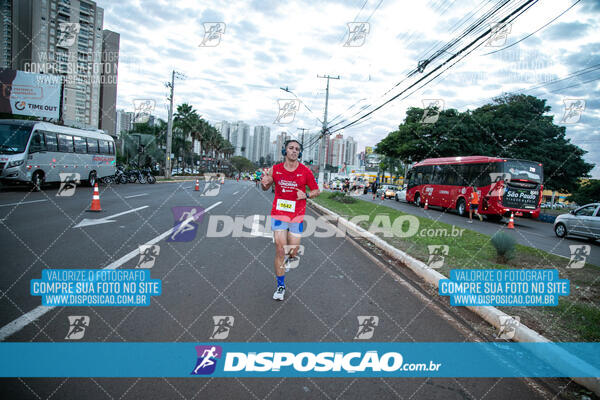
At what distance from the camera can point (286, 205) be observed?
182 inches

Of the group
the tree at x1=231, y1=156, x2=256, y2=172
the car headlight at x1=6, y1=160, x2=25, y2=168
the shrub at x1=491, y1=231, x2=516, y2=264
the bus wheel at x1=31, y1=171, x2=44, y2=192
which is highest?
the tree at x1=231, y1=156, x2=256, y2=172

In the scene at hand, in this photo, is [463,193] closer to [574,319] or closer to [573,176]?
[574,319]

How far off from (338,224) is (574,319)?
8777 mm

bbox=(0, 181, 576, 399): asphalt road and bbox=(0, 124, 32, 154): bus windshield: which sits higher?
bbox=(0, 124, 32, 154): bus windshield

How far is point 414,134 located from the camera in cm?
3834

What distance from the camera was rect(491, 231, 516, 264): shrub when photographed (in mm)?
7355

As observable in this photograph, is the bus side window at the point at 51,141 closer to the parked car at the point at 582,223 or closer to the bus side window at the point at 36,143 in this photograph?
the bus side window at the point at 36,143

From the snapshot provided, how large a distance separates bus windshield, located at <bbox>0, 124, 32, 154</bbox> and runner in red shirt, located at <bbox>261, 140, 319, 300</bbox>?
626 inches

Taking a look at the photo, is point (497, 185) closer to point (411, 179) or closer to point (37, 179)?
point (411, 179)

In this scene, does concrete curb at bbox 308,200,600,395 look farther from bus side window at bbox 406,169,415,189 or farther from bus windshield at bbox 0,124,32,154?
bus side window at bbox 406,169,415,189

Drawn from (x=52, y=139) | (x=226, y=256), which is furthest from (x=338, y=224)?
(x=52, y=139)

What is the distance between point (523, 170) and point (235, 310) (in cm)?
2034

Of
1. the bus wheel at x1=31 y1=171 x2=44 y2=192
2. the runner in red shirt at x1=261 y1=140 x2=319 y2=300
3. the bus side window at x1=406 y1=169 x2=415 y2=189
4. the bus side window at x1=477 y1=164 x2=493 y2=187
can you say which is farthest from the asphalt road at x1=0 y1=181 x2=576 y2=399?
the bus side window at x1=406 y1=169 x2=415 y2=189

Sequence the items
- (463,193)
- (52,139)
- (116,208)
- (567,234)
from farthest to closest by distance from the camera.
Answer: (463,193), (52,139), (567,234), (116,208)
